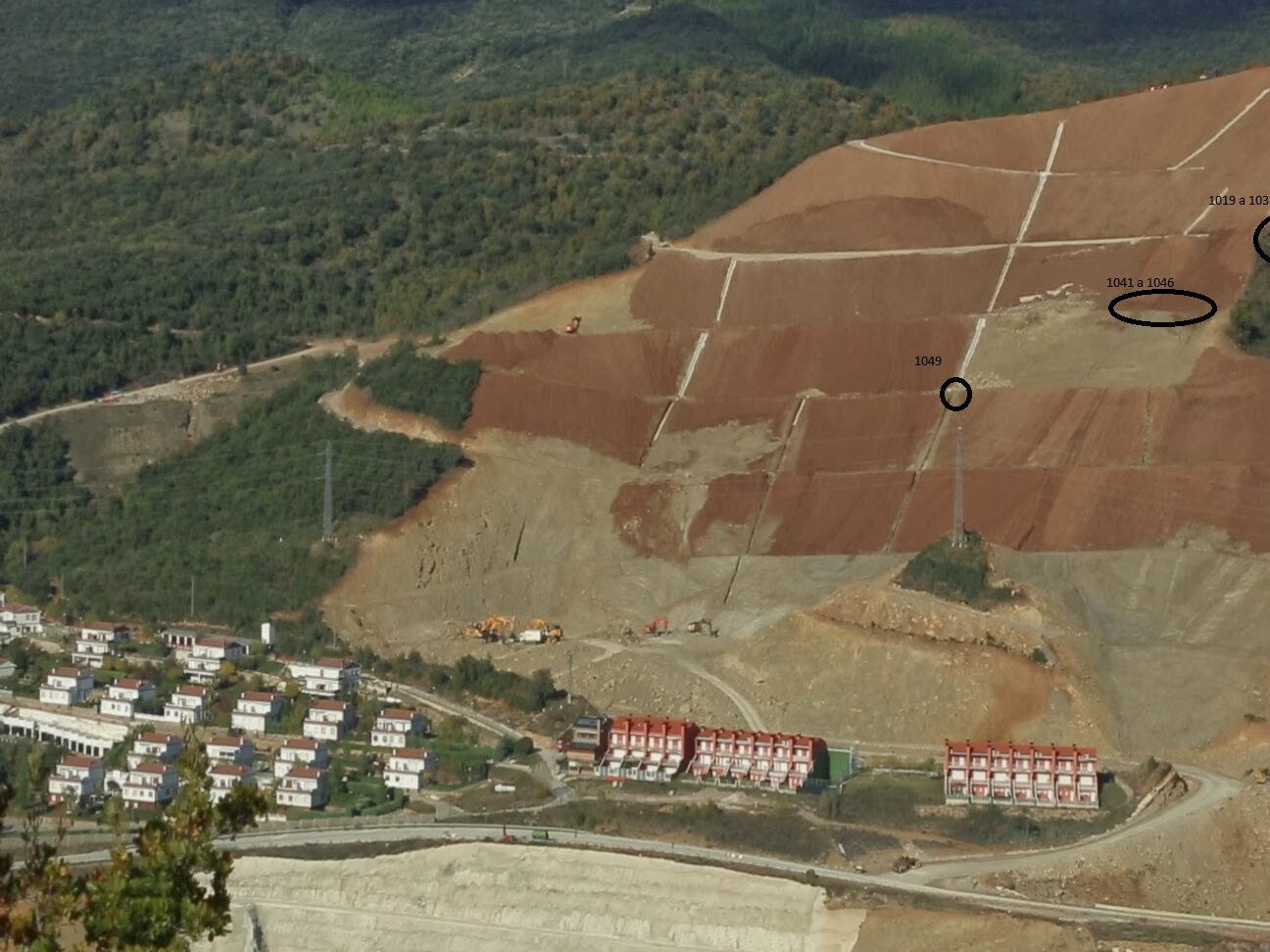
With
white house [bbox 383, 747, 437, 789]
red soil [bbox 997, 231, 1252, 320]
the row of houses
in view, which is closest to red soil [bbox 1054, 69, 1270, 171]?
red soil [bbox 997, 231, 1252, 320]

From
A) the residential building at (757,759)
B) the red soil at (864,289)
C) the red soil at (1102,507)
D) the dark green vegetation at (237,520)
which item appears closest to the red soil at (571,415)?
the dark green vegetation at (237,520)

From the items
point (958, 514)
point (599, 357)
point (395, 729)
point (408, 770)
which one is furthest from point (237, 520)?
point (958, 514)

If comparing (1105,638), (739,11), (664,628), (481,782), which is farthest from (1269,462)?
(739,11)

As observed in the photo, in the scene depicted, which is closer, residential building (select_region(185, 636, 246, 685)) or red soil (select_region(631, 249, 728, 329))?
residential building (select_region(185, 636, 246, 685))

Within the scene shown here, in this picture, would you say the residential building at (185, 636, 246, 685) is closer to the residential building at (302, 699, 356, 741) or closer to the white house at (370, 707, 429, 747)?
the residential building at (302, 699, 356, 741)

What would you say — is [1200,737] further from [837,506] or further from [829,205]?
[829,205]

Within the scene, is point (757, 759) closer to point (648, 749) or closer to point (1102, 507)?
point (648, 749)
